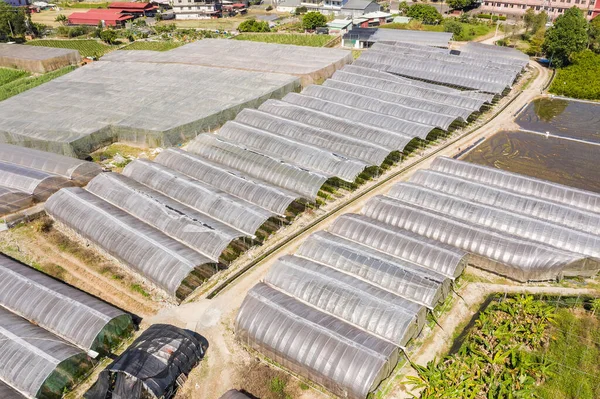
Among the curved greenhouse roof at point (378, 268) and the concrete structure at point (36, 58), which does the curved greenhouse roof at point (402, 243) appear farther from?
the concrete structure at point (36, 58)

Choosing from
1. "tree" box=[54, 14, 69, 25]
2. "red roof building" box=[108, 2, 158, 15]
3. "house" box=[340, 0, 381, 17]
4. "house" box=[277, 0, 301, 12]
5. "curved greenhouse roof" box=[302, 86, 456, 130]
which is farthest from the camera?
"house" box=[277, 0, 301, 12]

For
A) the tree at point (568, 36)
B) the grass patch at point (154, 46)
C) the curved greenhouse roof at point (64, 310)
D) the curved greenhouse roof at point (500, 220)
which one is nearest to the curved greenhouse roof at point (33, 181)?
the curved greenhouse roof at point (64, 310)

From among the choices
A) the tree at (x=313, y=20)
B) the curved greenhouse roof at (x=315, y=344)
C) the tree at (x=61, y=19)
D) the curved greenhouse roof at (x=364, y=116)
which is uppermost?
the tree at (x=313, y=20)

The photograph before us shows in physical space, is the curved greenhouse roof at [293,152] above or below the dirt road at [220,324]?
above

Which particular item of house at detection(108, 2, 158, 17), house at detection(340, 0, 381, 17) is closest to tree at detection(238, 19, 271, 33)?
house at detection(340, 0, 381, 17)

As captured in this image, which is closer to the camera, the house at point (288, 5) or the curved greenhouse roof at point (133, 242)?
the curved greenhouse roof at point (133, 242)

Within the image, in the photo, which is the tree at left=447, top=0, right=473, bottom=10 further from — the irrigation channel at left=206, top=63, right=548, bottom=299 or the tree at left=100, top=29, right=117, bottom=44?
the tree at left=100, top=29, right=117, bottom=44

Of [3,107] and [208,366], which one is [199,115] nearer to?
[3,107]

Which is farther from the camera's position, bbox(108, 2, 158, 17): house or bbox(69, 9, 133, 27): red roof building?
bbox(108, 2, 158, 17): house
